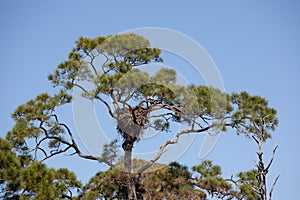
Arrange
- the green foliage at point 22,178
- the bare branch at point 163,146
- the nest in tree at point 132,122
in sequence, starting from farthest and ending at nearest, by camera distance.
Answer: the nest in tree at point 132,122 < the bare branch at point 163,146 < the green foliage at point 22,178

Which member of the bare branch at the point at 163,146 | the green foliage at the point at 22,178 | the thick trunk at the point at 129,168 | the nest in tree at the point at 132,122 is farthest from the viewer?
the nest in tree at the point at 132,122

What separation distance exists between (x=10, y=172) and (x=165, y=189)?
244 centimetres

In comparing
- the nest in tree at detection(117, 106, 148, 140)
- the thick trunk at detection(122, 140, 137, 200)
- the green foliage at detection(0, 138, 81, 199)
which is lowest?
the green foliage at detection(0, 138, 81, 199)

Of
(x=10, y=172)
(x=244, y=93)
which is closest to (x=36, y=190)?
(x=10, y=172)

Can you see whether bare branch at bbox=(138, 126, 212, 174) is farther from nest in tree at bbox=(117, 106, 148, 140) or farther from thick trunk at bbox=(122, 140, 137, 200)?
nest in tree at bbox=(117, 106, 148, 140)

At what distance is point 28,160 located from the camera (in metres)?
5.90

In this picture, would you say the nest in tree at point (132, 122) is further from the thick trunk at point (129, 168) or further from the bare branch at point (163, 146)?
the bare branch at point (163, 146)

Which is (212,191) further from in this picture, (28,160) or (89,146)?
(28,160)

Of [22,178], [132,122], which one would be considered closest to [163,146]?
[132,122]

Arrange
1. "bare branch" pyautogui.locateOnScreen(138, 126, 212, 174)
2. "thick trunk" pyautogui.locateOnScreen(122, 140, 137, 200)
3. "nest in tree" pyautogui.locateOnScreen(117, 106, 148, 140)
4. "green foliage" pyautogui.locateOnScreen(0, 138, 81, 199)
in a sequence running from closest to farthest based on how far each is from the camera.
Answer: "green foliage" pyautogui.locateOnScreen(0, 138, 81, 199)
"thick trunk" pyautogui.locateOnScreen(122, 140, 137, 200)
"bare branch" pyautogui.locateOnScreen(138, 126, 212, 174)
"nest in tree" pyautogui.locateOnScreen(117, 106, 148, 140)

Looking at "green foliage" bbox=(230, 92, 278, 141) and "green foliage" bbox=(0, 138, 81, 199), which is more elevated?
"green foliage" bbox=(230, 92, 278, 141)

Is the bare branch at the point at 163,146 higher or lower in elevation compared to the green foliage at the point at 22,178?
higher

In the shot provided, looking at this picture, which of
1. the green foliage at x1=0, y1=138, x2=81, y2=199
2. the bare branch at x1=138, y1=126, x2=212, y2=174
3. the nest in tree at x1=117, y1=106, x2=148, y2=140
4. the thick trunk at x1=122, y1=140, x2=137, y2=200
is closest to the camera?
the green foliage at x1=0, y1=138, x2=81, y2=199

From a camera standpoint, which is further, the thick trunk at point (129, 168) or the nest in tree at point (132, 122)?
the nest in tree at point (132, 122)
